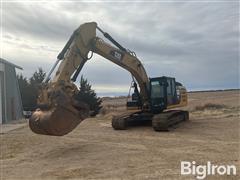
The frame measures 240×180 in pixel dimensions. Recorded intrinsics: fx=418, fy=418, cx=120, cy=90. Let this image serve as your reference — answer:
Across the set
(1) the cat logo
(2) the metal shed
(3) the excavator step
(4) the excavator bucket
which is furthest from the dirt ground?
(2) the metal shed

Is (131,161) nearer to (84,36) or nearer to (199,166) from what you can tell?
(199,166)

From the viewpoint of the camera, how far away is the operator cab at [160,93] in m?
20.2

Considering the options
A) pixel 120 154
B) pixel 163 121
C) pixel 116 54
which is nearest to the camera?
pixel 120 154

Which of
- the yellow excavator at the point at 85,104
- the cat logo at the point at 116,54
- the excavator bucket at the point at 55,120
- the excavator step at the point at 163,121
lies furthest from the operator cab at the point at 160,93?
the excavator bucket at the point at 55,120

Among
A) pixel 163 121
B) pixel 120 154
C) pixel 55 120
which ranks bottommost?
pixel 120 154

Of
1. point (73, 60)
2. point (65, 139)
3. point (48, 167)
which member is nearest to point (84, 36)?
point (73, 60)

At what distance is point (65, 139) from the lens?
17344 mm

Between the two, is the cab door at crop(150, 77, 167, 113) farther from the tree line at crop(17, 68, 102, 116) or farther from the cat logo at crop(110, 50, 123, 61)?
the tree line at crop(17, 68, 102, 116)

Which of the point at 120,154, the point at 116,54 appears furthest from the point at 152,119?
the point at 120,154

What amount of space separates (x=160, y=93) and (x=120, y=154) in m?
8.26

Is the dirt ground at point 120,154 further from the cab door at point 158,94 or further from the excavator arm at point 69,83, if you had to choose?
the cab door at point 158,94

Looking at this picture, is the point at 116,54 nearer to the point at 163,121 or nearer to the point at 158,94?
the point at 158,94

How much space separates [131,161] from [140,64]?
9.14 metres

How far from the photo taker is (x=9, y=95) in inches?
1342
